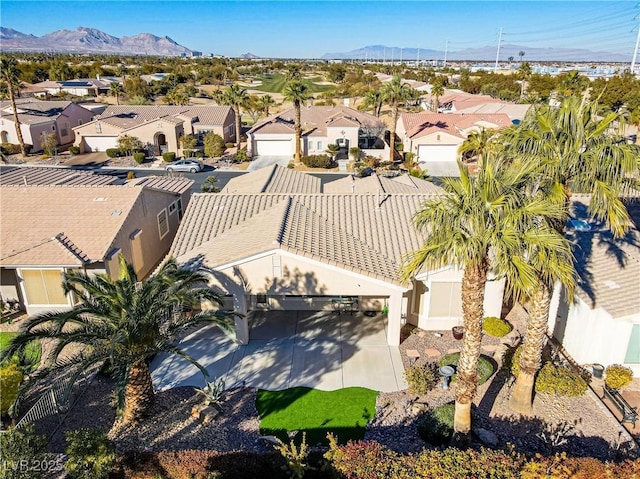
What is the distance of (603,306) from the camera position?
55.8 ft

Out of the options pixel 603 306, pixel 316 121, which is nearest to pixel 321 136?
pixel 316 121

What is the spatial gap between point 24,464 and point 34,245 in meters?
12.4

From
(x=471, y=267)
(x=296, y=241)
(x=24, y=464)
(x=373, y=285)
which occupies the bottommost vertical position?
(x=24, y=464)

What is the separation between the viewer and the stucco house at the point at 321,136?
182 feet

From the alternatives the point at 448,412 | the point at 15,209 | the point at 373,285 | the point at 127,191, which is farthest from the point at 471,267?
the point at 15,209

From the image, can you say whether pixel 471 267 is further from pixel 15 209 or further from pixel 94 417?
pixel 15 209

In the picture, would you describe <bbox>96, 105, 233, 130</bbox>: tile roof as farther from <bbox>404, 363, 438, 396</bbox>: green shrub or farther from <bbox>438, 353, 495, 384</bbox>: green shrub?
<bbox>404, 363, 438, 396</bbox>: green shrub

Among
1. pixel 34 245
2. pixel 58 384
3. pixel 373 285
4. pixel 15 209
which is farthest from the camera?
pixel 15 209

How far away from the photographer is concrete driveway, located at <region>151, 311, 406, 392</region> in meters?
17.4

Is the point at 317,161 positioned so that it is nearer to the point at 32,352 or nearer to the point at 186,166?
the point at 186,166

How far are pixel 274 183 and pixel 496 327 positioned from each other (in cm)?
1611

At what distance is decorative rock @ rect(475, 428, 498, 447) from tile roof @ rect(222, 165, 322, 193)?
17879 mm

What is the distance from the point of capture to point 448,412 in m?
15.0

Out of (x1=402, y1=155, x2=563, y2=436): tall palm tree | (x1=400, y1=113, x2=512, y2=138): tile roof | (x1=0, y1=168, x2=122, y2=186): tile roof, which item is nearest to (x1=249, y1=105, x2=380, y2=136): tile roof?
(x1=400, y1=113, x2=512, y2=138): tile roof
